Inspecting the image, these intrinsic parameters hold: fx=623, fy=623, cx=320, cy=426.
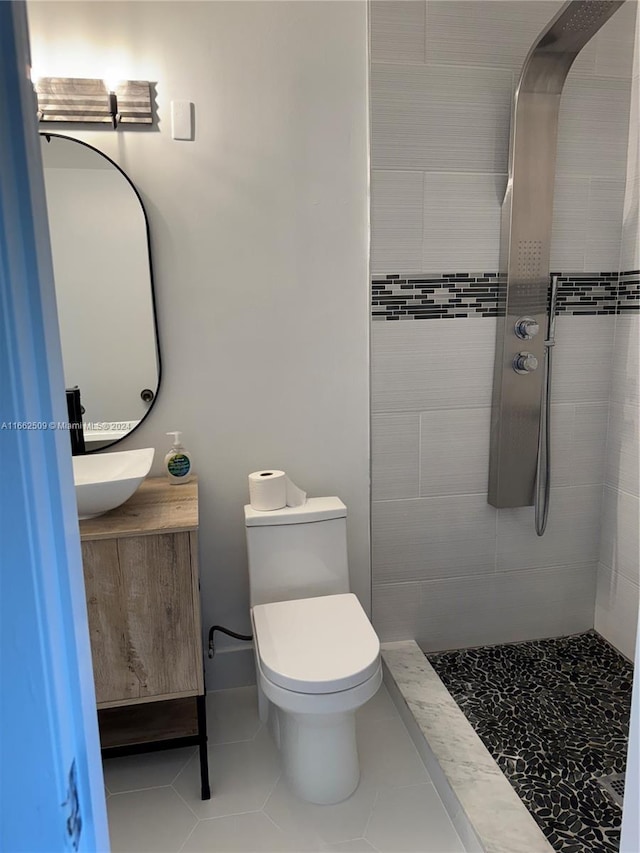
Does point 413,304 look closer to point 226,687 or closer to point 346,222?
point 346,222

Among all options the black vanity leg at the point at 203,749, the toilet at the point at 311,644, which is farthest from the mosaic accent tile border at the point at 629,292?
the black vanity leg at the point at 203,749

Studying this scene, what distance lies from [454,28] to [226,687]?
2524 mm

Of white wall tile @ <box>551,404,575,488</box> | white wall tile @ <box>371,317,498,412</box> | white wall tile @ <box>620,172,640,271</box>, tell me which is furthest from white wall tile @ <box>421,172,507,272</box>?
white wall tile @ <box>551,404,575,488</box>

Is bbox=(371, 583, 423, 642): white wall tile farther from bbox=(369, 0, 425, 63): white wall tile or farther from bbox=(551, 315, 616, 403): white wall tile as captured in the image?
bbox=(369, 0, 425, 63): white wall tile

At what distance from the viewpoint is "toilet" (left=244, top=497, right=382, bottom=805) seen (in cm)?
168

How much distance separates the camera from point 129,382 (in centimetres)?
214

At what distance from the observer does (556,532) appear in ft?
8.34

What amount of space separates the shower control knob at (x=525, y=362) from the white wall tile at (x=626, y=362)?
37cm

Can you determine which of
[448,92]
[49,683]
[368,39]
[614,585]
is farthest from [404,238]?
[49,683]

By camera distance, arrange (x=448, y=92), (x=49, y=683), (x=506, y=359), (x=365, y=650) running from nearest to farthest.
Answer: (x=49, y=683)
(x=365, y=650)
(x=448, y=92)
(x=506, y=359)

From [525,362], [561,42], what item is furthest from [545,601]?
[561,42]

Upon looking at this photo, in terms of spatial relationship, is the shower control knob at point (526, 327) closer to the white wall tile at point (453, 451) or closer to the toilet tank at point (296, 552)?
the white wall tile at point (453, 451)

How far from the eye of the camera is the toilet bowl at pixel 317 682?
1.67 m

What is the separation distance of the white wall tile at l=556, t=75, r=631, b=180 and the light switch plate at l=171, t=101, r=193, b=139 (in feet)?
4.32
